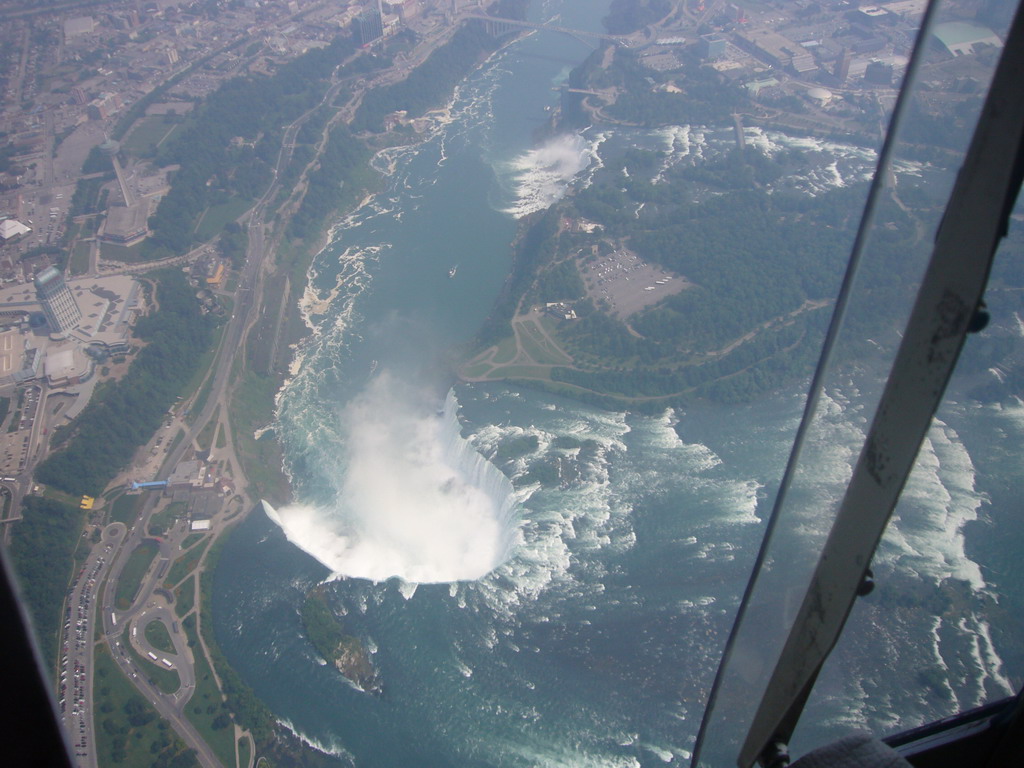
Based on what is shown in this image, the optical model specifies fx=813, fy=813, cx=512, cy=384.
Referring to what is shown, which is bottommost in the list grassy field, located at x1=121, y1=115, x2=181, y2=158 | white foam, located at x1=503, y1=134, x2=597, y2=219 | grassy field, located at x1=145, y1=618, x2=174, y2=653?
grassy field, located at x1=145, y1=618, x2=174, y2=653

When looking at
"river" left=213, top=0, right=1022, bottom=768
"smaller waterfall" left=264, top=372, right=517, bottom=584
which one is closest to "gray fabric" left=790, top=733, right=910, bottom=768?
"river" left=213, top=0, right=1022, bottom=768

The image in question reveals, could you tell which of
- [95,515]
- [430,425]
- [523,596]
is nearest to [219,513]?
[95,515]

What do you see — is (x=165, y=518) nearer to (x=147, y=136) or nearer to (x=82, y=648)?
(x=82, y=648)

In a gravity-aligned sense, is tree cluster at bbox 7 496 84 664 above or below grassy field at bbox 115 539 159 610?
above

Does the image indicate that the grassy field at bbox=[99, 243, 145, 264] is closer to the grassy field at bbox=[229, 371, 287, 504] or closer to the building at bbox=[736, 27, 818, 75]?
the grassy field at bbox=[229, 371, 287, 504]

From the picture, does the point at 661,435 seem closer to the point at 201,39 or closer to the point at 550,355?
the point at 550,355
